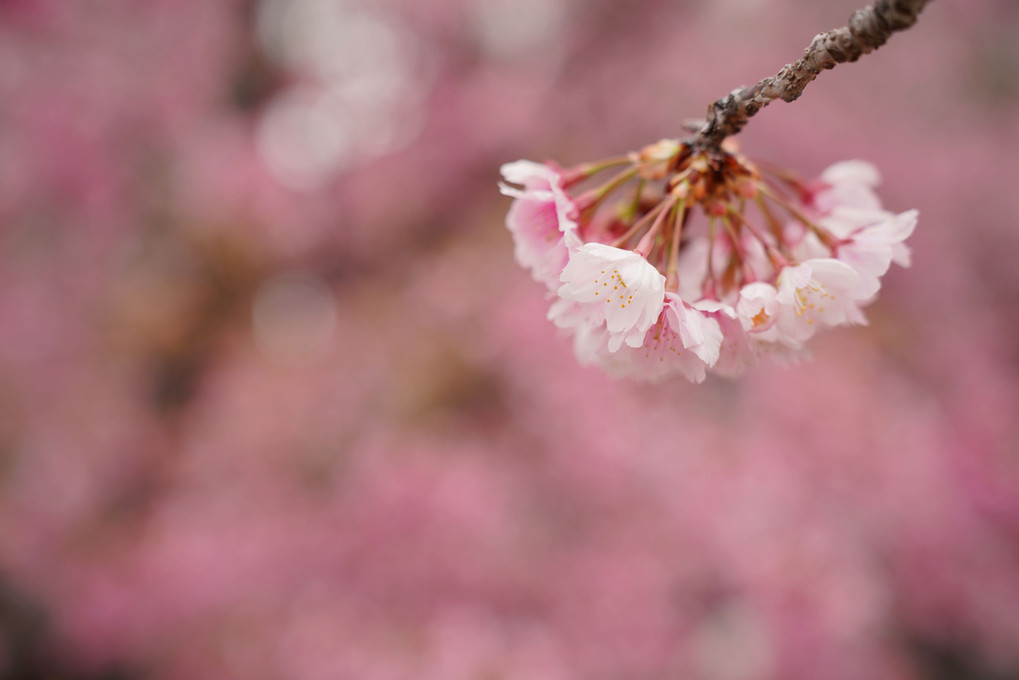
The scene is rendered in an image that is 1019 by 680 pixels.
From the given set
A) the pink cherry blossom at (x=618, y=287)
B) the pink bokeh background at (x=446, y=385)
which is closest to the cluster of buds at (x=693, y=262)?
the pink cherry blossom at (x=618, y=287)

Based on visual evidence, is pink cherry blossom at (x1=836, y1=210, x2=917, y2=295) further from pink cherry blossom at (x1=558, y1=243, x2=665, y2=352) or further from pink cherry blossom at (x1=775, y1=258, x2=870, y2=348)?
pink cherry blossom at (x1=558, y1=243, x2=665, y2=352)

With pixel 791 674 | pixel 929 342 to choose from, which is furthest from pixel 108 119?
pixel 929 342

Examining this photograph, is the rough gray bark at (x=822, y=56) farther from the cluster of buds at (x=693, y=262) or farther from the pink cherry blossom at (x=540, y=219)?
the pink cherry blossom at (x=540, y=219)

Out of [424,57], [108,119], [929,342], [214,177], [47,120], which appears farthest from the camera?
[424,57]

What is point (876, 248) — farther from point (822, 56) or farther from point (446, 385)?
point (446, 385)

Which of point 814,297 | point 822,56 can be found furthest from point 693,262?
point 822,56

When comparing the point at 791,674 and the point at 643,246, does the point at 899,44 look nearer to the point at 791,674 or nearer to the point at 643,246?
the point at 791,674
